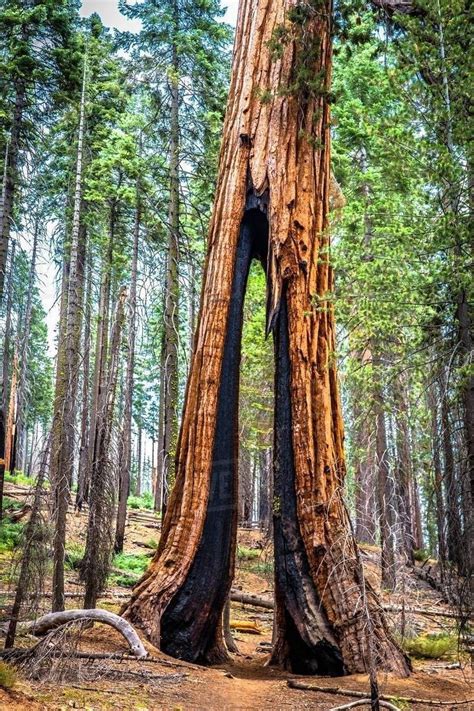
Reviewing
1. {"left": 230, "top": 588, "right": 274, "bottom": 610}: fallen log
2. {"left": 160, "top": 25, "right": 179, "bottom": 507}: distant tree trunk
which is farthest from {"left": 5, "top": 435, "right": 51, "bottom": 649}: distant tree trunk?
{"left": 230, "top": 588, "right": 274, "bottom": 610}: fallen log

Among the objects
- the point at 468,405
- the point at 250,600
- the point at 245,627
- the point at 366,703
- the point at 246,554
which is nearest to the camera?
the point at 366,703

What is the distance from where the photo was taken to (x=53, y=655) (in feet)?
16.0

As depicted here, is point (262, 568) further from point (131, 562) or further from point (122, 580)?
point (122, 580)

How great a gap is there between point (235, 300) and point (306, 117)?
2622mm

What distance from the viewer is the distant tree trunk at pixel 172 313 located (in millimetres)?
11477

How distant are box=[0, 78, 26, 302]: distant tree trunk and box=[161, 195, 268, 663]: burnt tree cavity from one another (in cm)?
744

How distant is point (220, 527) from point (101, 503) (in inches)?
58.0

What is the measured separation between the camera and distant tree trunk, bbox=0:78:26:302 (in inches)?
538

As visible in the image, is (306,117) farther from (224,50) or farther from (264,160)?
(224,50)

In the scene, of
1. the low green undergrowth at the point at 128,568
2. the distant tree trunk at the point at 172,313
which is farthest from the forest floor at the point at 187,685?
the low green undergrowth at the point at 128,568

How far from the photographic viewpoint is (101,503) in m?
7.32

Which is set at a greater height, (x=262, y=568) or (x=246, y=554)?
(x=246, y=554)

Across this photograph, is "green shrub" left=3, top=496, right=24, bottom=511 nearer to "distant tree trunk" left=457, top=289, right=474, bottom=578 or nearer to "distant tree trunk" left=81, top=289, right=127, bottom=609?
"distant tree trunk" left=81, top=289, right=127, bottom=609

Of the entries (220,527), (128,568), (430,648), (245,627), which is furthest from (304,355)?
(128,568)
